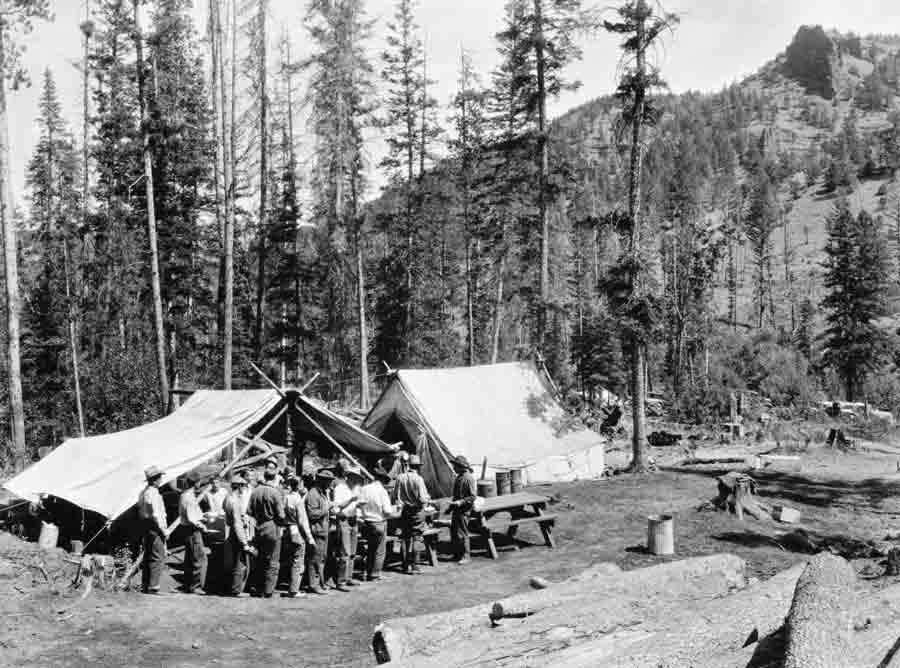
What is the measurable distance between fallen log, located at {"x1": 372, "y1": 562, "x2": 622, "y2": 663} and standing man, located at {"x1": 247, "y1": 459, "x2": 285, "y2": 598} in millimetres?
2614

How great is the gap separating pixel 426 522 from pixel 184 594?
3.57m

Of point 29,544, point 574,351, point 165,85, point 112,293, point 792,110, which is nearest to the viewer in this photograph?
point 29,544

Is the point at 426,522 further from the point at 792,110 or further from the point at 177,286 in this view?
the point at 792,110

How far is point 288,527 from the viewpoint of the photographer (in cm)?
933

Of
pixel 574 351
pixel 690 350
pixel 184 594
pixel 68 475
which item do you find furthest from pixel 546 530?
pixel 690 350

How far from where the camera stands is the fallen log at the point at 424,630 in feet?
22.0

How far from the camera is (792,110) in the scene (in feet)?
628

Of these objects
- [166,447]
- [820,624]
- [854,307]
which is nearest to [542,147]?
[166,447]

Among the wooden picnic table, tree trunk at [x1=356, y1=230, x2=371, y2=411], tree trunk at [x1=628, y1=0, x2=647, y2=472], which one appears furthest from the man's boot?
tree trunk at [x1=356, y1=230, x2=371, y2=411]

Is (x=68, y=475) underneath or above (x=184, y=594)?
above

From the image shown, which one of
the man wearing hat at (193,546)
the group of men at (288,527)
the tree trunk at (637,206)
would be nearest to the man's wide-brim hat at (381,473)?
the group of men at (288,527)

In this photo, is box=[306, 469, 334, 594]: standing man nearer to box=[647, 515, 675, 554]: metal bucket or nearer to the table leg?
the table leg

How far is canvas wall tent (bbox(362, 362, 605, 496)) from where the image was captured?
50.3ft

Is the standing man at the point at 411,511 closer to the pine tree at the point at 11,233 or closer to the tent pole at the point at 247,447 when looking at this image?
the tent pole at the point at 247,447
